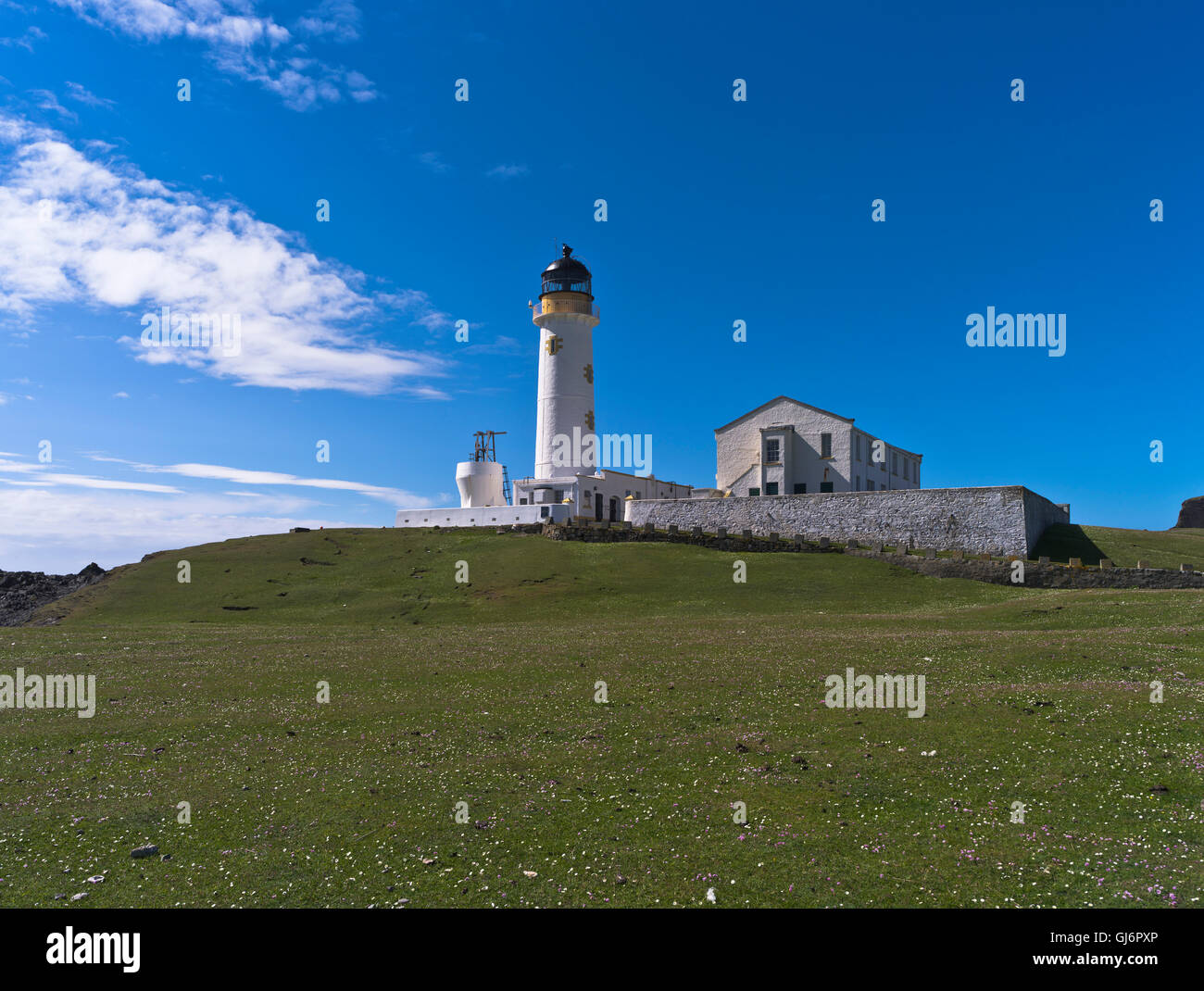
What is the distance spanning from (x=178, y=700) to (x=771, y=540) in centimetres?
4696

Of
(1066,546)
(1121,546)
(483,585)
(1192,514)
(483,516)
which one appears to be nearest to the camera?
(483,585)

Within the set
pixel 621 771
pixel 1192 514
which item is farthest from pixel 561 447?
pixel 1192 514

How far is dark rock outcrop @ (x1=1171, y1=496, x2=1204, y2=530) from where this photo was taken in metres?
101

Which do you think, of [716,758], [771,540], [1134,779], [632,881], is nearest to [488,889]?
[632,881]

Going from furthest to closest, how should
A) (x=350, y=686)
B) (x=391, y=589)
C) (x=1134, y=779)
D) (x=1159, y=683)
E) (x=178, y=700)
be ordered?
(x=391, y=589), (x=350, y=686), (x=178, y=700), (x=1159, y=683), (x=1134, y=779)

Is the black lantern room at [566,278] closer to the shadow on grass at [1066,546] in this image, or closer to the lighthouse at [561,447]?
the lighthouse at [561,447]

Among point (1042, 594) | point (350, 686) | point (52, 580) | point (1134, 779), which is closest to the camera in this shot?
point (1134, 779)

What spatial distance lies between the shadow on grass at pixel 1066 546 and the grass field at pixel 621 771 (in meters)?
28.8

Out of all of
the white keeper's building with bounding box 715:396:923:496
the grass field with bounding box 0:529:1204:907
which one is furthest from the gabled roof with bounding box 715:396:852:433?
the grass field with bounding box 0:529:1204:907

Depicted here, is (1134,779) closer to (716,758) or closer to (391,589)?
(716,758)

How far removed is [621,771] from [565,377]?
2665 inches

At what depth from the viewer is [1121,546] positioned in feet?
198

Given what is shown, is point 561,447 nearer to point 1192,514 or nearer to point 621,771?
point 621,771

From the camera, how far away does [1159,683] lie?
57.9 feet
